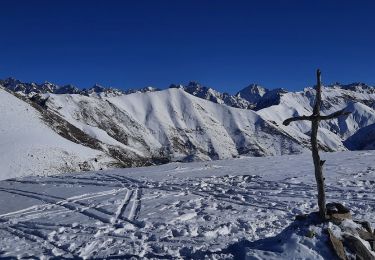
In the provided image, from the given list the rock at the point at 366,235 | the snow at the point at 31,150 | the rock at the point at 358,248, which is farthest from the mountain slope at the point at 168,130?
the rock at the point at 358,248

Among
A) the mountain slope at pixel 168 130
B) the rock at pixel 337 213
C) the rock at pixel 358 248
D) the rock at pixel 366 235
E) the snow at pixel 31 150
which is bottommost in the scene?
the rock at pixel 358 248

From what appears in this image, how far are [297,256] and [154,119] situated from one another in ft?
570

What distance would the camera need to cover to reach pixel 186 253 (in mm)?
13945

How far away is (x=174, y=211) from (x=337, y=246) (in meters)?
9.59

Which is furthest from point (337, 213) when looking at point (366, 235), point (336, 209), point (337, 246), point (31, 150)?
point (31, 150)

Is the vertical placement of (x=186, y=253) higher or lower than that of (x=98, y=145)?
lower

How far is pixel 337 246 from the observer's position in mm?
11211

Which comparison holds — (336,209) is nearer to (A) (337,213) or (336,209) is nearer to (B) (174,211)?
(A) (337,213)

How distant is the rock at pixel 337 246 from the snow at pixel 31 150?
157 ft

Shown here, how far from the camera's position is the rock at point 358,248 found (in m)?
11.0

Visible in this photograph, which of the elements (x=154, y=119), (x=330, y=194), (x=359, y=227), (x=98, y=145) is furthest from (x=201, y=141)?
(x=359, y=227)

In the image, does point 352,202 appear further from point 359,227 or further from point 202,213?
point 359,227

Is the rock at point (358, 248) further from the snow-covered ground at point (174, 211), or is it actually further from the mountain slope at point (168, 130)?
the mountain slope at point (168, 130)

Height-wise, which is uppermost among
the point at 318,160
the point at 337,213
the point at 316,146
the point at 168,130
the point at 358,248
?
the point at 168,130
